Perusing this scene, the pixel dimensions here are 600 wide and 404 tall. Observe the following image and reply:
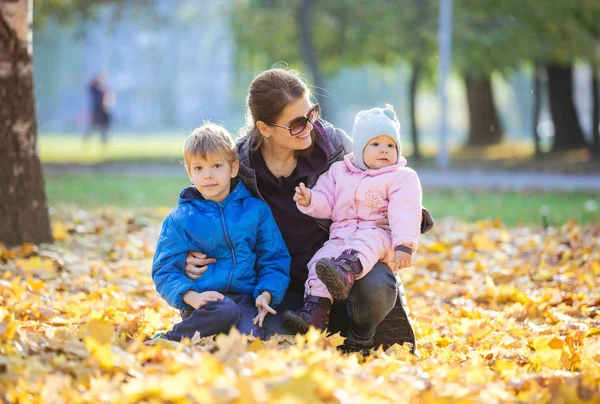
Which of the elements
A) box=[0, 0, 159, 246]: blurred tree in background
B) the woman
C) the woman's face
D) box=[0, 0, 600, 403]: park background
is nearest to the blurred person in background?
box=[0, 0, 600, 403]: park background

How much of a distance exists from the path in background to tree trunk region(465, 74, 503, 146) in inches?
280

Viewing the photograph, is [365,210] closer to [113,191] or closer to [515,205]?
[515,205]

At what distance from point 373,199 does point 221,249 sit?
0.78 meters

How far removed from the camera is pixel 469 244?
26.8ft

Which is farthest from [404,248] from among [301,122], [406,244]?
[301,122]

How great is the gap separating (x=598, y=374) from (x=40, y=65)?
72324 mm

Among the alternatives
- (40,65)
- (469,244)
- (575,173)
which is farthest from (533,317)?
(40,65)

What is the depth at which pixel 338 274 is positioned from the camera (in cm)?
364

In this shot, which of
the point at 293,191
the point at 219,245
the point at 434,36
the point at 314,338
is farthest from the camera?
the point at 434,36

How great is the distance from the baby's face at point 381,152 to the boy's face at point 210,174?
27.7 inches

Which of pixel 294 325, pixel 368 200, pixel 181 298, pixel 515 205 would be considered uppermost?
pixel 368 200

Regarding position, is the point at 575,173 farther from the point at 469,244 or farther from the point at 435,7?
the point at 469,244

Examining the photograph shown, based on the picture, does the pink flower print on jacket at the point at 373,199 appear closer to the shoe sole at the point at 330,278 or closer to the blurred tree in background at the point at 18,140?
the shoe sole at the point at 330,278

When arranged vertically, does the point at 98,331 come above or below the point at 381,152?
below
